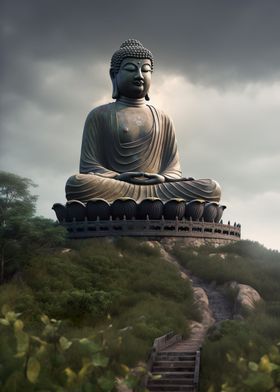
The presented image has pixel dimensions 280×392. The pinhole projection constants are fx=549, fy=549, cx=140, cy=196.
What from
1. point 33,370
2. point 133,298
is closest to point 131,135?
point 133,298

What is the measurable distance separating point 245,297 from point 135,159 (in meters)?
13.2

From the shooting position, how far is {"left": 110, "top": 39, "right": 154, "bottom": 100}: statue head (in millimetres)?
28281

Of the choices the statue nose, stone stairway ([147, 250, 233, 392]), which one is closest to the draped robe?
the statue nose

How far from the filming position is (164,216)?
976 inches

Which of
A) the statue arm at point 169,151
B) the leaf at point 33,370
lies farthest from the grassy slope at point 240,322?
the statue arm at point 169,151

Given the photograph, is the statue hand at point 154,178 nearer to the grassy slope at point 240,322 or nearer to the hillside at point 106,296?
the grassy slope at point 240,322

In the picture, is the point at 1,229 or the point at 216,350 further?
the point at 1,229

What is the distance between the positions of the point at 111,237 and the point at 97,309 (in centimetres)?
1079

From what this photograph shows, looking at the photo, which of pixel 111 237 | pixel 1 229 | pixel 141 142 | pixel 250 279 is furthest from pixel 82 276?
pixel 141 142

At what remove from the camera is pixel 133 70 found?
28406mm

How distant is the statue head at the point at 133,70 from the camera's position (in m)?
28.3

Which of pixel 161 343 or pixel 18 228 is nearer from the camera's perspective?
pixel 161 343

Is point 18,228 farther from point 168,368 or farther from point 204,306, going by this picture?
point 168,368

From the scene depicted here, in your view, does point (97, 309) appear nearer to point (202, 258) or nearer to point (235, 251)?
point (202, 258)
